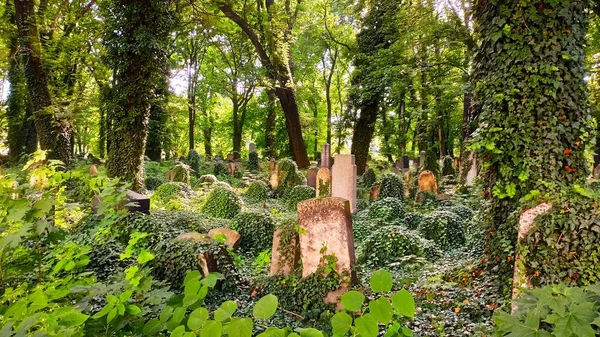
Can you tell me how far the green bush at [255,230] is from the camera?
22.6 feet

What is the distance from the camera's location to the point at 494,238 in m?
4.00

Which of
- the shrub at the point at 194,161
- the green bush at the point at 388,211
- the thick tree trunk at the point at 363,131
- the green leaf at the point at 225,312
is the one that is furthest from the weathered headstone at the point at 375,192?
the green leaf at the point at 225,312

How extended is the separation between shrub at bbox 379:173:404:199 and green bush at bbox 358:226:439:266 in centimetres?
481

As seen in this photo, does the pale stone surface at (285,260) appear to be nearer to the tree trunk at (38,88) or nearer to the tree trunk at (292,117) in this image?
the tree trunk at (38,88)

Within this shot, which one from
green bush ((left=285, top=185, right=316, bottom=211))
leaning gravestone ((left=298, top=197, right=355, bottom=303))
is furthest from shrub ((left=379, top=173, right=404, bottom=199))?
leaning gravestone ((left=298, top=197, right=355, bottom=303))

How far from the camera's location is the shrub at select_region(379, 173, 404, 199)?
35.5ft

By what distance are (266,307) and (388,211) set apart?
25.8ft

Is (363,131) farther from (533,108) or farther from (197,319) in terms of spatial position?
(197,319)

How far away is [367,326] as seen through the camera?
1.01 metres

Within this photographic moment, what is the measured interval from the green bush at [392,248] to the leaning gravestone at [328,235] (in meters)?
1.39

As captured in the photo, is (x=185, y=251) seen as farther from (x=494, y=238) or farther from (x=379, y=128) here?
(x=379, y=128)

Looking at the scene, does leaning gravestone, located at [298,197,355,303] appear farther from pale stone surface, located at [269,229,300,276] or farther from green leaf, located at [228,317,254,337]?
green leaf, located at [228,317,254,337]

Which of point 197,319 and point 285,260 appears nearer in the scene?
point 197,319

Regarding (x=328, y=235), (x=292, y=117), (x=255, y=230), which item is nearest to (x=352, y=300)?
(x=328, y=235)
